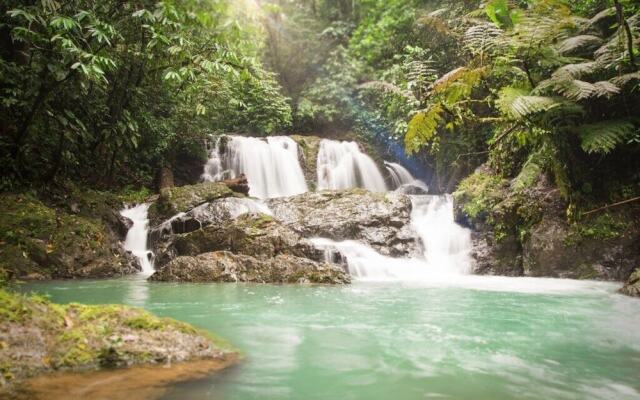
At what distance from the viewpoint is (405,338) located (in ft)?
11.7

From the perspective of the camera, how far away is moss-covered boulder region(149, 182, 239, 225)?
10462 mm

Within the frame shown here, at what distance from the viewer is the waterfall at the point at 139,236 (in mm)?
8885

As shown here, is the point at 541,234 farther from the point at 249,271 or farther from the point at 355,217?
the point at 249,271

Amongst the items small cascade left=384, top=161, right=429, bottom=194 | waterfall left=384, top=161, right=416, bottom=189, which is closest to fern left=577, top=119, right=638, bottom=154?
small cascade left=384, top=161, right=429, bottom=194

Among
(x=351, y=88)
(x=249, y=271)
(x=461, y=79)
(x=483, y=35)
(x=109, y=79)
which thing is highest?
(x=351, y=88)

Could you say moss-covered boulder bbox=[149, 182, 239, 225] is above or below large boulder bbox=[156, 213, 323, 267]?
above

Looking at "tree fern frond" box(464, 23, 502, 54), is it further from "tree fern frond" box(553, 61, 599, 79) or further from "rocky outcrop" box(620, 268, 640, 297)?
"rocky outcrop" box(620, 268, 640, 297)

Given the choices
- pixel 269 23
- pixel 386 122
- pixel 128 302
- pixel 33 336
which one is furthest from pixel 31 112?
pixel 269 23

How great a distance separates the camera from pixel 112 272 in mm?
7773

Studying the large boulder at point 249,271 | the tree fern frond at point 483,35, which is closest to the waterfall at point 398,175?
the large boulder at point 249,271

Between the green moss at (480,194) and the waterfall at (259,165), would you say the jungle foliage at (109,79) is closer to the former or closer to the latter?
the waterfall at (259,165)

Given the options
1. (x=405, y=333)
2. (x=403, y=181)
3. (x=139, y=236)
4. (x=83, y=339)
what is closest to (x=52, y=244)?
(x=139, y=236)

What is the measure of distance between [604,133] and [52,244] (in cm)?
891

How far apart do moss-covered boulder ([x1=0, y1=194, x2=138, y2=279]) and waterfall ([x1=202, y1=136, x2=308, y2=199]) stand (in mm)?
6367
